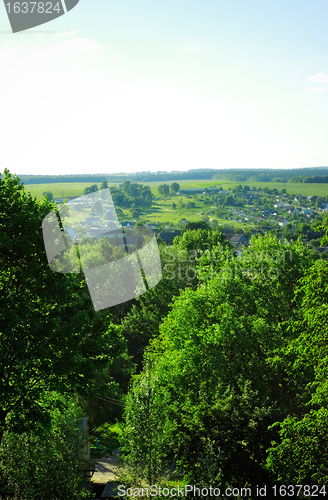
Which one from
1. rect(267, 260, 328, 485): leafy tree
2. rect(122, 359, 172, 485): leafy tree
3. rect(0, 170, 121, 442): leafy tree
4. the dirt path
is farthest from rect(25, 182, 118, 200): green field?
rect(267, 260, 328, 485): leafy tree

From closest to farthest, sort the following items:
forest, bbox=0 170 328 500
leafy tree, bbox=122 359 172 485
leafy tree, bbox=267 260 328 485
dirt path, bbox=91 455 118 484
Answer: leafy tree, bbox=267 260 328 485, forest, bbox=0 170 328 500, leafy tree, bbox=122 359 172 485, dirt path, bbox=91 455 118 484

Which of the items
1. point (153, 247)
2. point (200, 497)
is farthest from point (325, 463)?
point (153, 247)

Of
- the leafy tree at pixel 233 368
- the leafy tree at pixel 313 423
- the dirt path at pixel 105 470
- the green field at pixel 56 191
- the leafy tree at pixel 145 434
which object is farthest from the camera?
the green field at pixel 56 191

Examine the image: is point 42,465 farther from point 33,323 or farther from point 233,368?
point 233,368

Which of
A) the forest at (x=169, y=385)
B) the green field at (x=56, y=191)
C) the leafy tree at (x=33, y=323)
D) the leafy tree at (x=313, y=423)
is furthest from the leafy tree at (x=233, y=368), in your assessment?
the green field at (x=56, y=191)

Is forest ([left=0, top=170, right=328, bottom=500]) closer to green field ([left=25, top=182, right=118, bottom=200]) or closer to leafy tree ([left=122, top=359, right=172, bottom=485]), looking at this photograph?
leafy tree ([left=122, top=359, right=172, bottom=485])

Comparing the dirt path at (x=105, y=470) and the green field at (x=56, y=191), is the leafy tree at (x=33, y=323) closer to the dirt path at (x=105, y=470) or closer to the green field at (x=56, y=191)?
the dirt path at (x=105, y=470)
